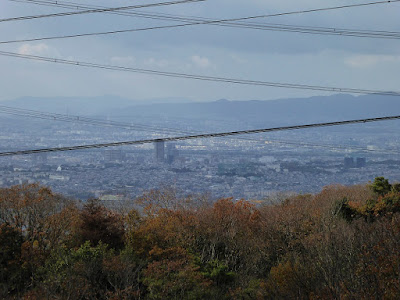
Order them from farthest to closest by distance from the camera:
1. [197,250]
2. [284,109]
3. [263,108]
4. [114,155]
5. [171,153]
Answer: [284,109] → [263,108] → [171,153] → [114,155] → [197,250]

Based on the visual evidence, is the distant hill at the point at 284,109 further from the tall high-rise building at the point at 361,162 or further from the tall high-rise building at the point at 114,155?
the tall high-rise building at the point at 361,162

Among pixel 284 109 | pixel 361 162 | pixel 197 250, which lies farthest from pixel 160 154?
pixel 284 109

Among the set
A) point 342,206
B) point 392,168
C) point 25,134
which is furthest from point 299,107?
point 342,206

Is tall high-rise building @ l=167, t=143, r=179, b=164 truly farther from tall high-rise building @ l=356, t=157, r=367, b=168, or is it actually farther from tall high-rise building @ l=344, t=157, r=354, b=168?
tall high-rise building @ l=356, t=157, r=367, b=168

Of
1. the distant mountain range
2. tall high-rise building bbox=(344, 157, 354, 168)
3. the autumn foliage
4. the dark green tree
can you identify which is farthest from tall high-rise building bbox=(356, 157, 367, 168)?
the dark green tree

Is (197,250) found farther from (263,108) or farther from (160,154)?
(263,108)

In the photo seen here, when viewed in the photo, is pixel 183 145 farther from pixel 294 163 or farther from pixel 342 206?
pixel 342 206

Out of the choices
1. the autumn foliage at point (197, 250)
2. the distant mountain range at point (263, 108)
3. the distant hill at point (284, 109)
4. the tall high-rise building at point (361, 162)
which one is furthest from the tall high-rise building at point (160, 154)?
the autumn foliage at point (197, 250)
